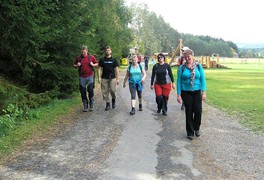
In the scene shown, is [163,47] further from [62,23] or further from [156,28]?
[62,23]

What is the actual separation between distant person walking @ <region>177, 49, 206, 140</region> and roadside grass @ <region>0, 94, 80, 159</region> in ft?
11.4

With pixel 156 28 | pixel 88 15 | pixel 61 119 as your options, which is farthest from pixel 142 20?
pixel 61 119

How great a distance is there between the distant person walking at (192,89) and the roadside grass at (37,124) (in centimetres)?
349

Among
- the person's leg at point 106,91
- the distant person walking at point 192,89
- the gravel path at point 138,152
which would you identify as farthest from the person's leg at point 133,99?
the distant person walking at point 192,89

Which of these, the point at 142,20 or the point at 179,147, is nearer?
the point at 179,147

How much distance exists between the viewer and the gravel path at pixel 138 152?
17.4 feet

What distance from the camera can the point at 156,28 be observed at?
4466 inches

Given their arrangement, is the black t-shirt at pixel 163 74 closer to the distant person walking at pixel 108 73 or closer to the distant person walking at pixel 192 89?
the distant person walking at pixel 108 73

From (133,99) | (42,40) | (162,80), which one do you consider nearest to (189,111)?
(162,80)

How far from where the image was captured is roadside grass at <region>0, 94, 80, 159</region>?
22.6 feet

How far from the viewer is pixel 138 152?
252 inches

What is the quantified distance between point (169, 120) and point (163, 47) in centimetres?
11062

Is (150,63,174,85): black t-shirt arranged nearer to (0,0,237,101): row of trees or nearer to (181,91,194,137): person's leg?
(181,91,194,137): person's leg

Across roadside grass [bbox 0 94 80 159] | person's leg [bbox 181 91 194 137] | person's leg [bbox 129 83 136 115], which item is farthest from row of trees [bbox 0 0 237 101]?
person's leg [bbox 181 91 194 137]
